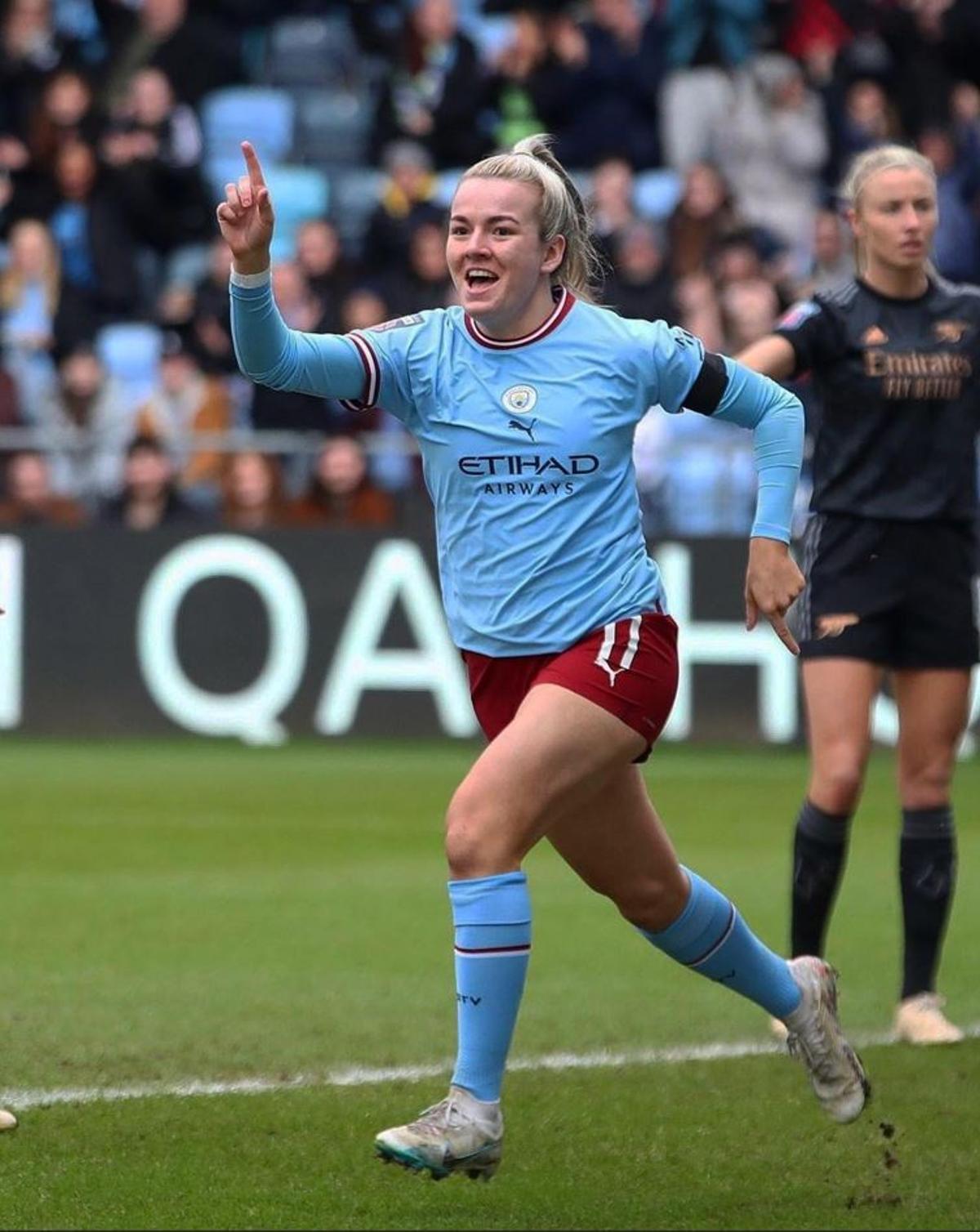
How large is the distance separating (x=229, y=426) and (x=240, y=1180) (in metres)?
11.4

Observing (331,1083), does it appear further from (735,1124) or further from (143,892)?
(143,892)

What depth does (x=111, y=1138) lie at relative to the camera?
5578 millimetres

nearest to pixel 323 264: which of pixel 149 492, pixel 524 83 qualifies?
pixel 149 492

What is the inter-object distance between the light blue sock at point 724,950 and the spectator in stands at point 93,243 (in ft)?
41.8

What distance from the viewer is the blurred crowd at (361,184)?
15.5 m

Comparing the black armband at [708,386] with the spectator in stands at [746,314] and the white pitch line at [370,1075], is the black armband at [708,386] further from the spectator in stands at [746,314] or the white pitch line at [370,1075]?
the spectator in stands at [746,314]

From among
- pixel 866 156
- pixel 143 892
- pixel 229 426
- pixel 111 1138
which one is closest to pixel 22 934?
pixel 143 892

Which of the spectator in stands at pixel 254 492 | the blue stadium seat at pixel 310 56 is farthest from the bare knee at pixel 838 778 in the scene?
the blue stadium seat at pixel 310 56

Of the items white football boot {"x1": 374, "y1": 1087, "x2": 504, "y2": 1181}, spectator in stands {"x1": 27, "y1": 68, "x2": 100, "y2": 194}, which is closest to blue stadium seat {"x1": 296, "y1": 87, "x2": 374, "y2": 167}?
spectator in stands {"x1": 27, "y1": 68, "x2": 100, "y2": 194}

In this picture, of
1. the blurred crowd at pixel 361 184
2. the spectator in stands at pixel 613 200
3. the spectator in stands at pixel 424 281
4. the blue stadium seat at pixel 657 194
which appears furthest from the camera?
the blue stadium seat at pixel 657 194

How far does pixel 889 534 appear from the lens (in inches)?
281

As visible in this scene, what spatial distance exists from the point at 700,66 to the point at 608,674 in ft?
47.6

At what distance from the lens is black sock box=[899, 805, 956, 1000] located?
23.7ft

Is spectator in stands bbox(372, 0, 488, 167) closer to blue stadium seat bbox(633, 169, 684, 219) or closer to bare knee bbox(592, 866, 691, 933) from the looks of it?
blue stadium seat bbox(633, 169, 684, 219)
